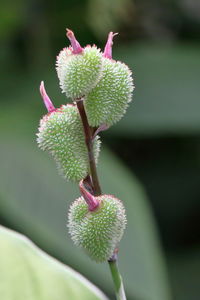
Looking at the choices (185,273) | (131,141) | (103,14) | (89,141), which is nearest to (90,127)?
(89,141)

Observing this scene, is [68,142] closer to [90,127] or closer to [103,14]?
[90,127]

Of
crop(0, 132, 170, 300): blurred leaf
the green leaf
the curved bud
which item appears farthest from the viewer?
crop(0, 132, 170, 300): blurred leaf

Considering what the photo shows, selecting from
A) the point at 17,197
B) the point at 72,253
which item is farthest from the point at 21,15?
the point at 72,253

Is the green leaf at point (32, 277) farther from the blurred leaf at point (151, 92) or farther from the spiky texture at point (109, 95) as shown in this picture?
the blurred leaf at point (151, 92)

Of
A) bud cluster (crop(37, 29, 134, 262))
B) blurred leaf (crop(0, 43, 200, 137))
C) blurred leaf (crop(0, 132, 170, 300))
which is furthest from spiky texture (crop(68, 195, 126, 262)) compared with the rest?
blurred leaf (crop(0, 43, 200, 137))

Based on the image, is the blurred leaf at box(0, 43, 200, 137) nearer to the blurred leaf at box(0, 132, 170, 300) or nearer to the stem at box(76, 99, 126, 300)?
the blurred leaf at box(0, 132, 170, 300)
